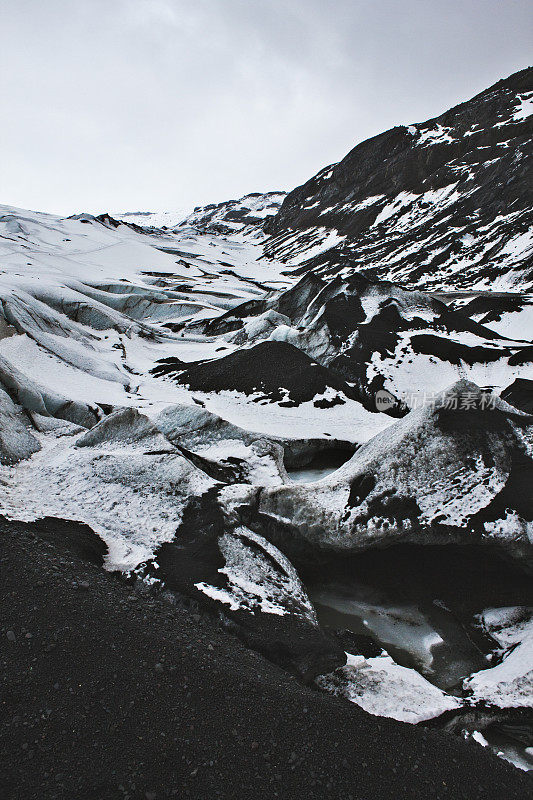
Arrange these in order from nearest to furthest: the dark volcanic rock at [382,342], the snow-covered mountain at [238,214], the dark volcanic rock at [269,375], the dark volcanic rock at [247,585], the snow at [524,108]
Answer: the dark volcanic rock at [247,585], the dark volcanic rock at [269,375], the dark volcanic rock at [382,342], the snow at [524,108], the snow-covered mountain at [238,214]

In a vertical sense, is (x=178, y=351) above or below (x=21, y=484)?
above

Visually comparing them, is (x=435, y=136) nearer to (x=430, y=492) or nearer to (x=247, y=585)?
(x=430, y=492)

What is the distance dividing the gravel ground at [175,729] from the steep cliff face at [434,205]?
27.0 m

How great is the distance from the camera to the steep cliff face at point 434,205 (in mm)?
50250

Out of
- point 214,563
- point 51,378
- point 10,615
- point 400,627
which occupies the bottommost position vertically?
point 400,627

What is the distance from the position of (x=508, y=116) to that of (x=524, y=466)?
99740 mm

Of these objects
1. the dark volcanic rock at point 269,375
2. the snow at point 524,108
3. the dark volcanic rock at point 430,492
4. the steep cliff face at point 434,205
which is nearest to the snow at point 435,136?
the steep cliff face at point 434,205

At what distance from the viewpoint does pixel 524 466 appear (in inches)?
386

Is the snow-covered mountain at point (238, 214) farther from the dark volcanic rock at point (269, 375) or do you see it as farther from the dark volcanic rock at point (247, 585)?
the dark volcanic rock at point (247, 585)

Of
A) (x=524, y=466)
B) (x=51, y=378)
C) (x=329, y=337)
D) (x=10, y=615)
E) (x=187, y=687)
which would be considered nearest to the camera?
(x=187, y=687)

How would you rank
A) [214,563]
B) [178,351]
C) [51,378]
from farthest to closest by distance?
[178,351] → [51,378] → [214,563]

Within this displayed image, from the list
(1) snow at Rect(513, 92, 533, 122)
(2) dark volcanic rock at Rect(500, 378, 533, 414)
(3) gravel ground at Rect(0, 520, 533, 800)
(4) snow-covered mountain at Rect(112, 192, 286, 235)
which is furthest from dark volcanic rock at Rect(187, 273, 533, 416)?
(4) snow-covered mountain at Rect(112, 192, 286, 235)

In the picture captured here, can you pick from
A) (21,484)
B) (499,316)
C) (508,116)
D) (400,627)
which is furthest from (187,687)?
(508,116)

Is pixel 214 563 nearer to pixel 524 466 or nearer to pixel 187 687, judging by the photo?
pixel 187 687
